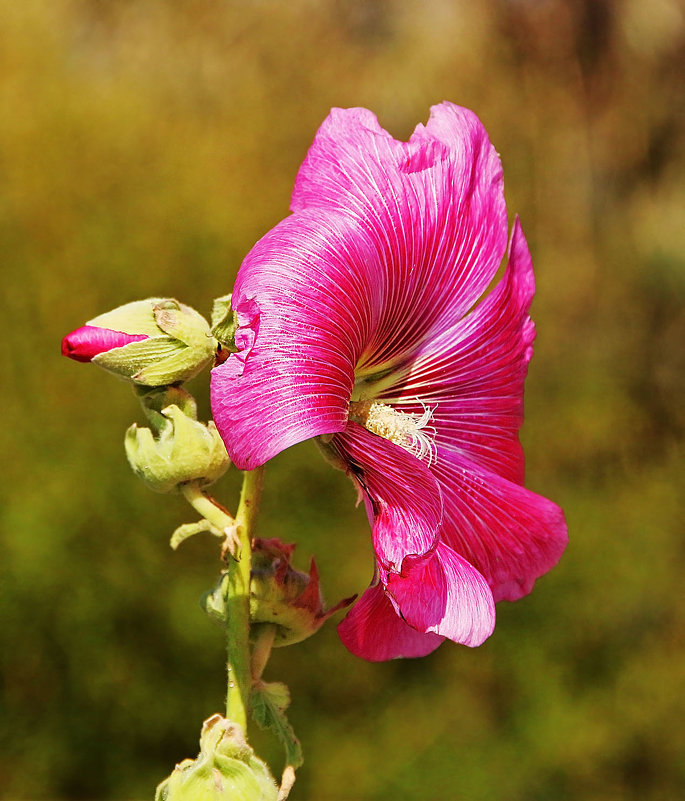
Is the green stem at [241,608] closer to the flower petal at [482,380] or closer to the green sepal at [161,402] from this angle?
the green sepal at [161,402]

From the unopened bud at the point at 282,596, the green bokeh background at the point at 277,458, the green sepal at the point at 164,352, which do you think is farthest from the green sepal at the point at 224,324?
the green bokeh background at the point at 277,458

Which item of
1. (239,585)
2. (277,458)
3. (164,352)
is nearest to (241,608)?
(239,585)

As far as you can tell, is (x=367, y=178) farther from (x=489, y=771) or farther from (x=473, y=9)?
(x=473, y=9)

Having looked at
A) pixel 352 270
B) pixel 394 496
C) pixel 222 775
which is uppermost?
pixel 352 270

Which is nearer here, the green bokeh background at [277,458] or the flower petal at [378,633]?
the flower petal at [378,633]

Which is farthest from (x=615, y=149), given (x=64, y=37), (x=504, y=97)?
(x=64, y=37)

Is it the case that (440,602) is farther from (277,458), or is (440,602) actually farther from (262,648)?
(277,458)
